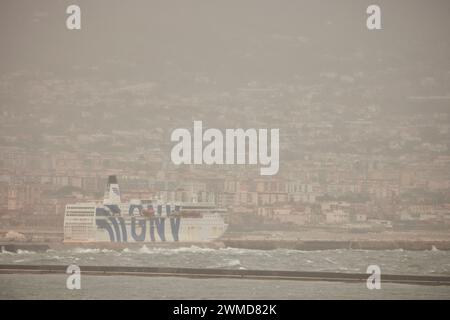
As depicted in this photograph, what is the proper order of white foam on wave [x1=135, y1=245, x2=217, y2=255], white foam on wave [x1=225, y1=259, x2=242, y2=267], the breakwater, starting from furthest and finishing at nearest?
white foam on wave [x1=135, y1=245, x2=217, y2=255] → white foam on wave [x1=225, y1=259, x2=242, y2=267] → the breakwater

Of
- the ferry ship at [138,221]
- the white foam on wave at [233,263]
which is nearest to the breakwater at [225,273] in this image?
the white foam on wave at [233,263]

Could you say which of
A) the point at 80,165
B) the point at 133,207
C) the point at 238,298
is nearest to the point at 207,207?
the point at 133,207

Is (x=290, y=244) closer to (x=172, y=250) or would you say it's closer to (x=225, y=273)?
(x=172, y=250)

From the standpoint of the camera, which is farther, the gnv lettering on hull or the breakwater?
the gnv lettering on hull

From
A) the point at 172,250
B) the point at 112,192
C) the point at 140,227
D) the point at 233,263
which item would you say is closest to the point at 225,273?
the point at 233,263

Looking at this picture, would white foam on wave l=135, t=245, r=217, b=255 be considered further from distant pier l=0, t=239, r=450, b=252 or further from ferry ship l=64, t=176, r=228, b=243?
ferry ship l=64, t=176, r=228, b=243

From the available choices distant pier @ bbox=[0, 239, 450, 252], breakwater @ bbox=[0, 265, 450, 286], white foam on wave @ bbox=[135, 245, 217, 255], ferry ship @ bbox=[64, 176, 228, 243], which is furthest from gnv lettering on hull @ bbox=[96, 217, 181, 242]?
breakwater @ bbox=[0, 265, 450, 286]
